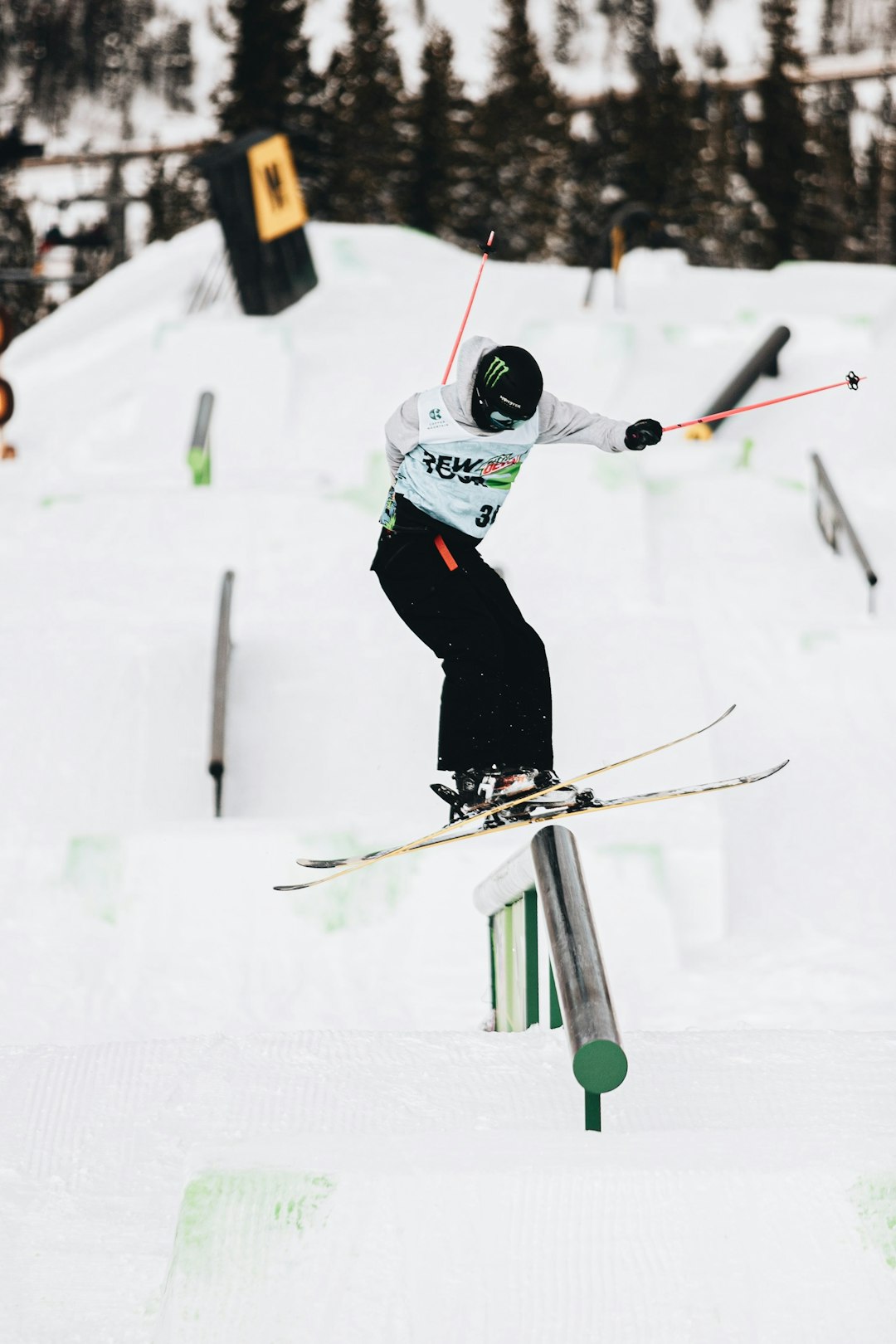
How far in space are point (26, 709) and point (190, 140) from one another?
112 meters

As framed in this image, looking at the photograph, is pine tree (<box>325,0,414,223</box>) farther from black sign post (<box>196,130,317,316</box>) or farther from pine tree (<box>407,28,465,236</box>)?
black sign post (<box>196,130,317,316</box>)

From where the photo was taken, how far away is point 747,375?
1307 centimetres

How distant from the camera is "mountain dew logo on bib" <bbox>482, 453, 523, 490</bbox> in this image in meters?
4.16

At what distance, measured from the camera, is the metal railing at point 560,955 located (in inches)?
106

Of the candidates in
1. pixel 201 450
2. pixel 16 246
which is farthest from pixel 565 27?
pixel 201 450

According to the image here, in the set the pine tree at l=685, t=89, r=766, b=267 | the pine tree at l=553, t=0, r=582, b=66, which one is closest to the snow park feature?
the pine tree at l=685, t=89, r=766, b=267

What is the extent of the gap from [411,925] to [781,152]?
151 ft

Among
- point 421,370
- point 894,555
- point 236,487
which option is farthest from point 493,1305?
point 421,370

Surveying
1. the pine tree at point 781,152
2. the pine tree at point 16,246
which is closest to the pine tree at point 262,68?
the pine tree at point 16,246

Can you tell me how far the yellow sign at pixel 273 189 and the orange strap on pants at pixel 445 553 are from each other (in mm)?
11837

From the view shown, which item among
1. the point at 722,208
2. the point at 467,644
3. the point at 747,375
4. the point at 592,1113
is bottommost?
the point at 722,208

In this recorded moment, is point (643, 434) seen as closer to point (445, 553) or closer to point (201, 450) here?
point (445, 553)

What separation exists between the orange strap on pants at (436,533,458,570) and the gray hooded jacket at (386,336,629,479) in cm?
27

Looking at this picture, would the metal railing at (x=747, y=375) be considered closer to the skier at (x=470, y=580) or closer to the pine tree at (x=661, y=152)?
the skier at (x=470, y=580)
